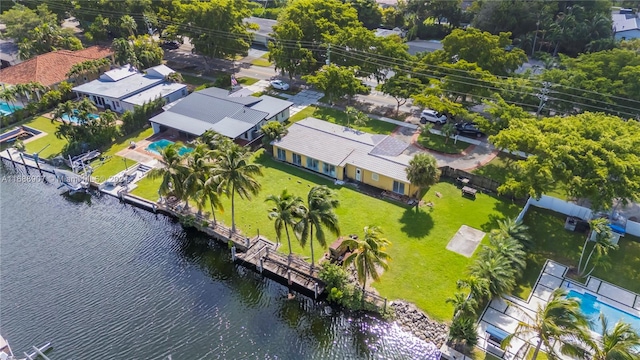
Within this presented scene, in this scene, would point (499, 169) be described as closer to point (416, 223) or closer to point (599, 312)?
point (416, 223)

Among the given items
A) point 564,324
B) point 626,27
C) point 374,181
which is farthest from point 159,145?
point 626,27

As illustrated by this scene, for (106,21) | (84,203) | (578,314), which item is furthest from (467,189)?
(106,21)

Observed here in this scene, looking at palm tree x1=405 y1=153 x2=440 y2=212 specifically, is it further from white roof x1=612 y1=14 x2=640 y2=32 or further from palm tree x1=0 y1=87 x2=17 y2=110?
white roof x1=612 y1=14 x2=640 y2=32

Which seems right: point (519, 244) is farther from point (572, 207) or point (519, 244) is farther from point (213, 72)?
point (213, 72)

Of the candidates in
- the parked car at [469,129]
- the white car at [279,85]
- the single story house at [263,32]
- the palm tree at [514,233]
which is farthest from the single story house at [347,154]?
the single story house at [263,32]

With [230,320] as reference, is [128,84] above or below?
above
